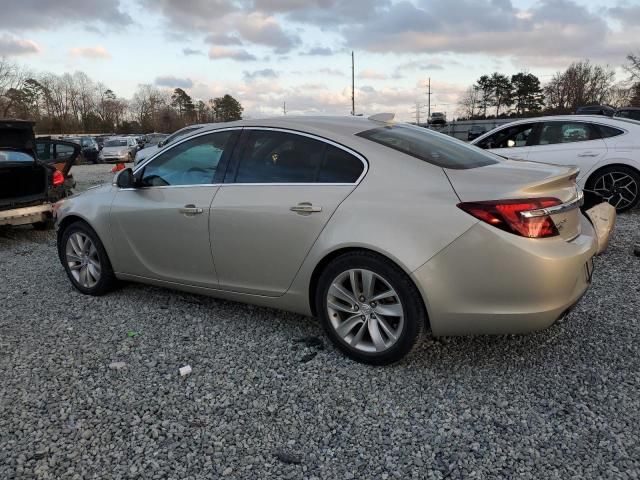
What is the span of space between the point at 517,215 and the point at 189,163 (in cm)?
250

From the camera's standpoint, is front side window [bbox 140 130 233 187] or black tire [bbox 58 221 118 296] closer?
front side window [bbox 140 130 233 187]

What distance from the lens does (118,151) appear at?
29.8 meters

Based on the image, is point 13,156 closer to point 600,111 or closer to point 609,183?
point 609,183

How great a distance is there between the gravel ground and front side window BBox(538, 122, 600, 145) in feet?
14.5

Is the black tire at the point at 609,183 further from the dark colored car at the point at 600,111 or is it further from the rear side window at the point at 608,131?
the dark colored car at the point at 600,111

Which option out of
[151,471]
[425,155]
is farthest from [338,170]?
[151,471]

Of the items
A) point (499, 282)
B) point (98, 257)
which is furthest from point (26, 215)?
point (499, 282)

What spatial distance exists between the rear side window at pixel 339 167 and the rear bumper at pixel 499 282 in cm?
76

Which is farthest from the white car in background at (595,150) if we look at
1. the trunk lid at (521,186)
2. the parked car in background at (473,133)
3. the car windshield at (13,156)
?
the parked car in background at (473,133)

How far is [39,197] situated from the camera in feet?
24.5

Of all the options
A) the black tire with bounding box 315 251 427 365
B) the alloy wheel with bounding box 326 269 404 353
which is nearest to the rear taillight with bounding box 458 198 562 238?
the black tire with bounding box 315 251 427 365

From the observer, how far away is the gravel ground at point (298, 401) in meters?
2.41

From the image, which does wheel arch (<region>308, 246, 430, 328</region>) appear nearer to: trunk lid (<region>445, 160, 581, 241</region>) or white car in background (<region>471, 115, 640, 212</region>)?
trunk lid (<region>445, 160, 581, 241</region>)

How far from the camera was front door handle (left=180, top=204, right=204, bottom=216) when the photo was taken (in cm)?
380
